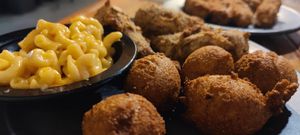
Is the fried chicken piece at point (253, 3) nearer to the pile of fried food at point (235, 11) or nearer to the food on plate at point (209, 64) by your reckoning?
the pile of fried food at point (235, 11)

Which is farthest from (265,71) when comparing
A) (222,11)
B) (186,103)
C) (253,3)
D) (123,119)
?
(253,3)

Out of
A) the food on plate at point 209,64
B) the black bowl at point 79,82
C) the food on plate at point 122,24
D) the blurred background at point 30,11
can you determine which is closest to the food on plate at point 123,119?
the black bowl at point 79,82

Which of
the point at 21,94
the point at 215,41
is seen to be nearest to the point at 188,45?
the point at 215,41

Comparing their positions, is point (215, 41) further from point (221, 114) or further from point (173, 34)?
point (221, 114)

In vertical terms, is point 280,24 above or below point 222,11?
below

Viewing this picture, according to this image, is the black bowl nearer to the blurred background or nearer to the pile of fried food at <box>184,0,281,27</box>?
the pile of fried food at <box>184,0,281,27</box>

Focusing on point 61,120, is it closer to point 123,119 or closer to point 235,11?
point 123,119

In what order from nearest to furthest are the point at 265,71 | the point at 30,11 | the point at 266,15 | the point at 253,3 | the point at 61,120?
1. the point at 61,120
2. the point at 265,71
3. the point at 266,15
4. the point at 253,3
5. the point at 30,11

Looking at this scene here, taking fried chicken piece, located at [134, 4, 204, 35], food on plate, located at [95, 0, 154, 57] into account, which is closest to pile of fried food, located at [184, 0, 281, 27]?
fried chicken piece, located at [134, 4, 204, 35]
